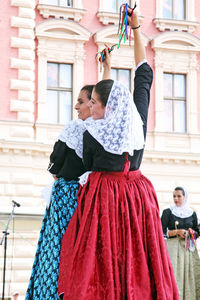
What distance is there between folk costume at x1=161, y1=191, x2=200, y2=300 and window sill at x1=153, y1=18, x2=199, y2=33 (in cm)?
1020

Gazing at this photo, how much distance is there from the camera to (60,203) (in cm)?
447

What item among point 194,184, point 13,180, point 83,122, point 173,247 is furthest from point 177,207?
point 194,184

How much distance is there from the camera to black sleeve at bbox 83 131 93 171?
4.04 metres

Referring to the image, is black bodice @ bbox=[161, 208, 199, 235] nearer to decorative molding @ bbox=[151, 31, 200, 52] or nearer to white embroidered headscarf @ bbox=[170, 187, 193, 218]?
white embroidered headscarf @ bbox=[170, 187, 193, 218]

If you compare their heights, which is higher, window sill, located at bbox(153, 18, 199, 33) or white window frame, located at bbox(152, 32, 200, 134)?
window sill, located at bbox(153, 18, 199, 33)

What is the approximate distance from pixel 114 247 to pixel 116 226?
0.42 feet

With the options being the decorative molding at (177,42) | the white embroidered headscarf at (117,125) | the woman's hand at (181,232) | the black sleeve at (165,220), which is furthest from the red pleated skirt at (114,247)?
the decorative molding at (177,42)

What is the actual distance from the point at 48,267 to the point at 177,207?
5.01m

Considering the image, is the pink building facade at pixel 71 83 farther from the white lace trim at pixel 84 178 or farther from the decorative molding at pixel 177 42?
the white lace trim at pixel 84 178

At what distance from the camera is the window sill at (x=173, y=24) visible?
1848 centimetres

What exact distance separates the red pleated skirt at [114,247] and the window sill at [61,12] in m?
14.0

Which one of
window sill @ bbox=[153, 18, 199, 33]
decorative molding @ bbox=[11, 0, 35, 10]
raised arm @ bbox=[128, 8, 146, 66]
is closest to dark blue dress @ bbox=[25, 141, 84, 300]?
raised arm @ bbox=[128, 8, 146, 66]

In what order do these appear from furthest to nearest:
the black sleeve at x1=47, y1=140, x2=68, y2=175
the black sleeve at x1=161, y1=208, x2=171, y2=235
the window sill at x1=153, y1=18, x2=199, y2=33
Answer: the window sill at x1=153, y1=18, x2=199, y2=33
the black sleeve at x1=161, y1=208, x2=171, y2=235
the black sleeve at x1=47, y1=140, x2=68, y2=175

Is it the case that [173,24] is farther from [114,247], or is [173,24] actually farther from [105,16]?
[114,247]
